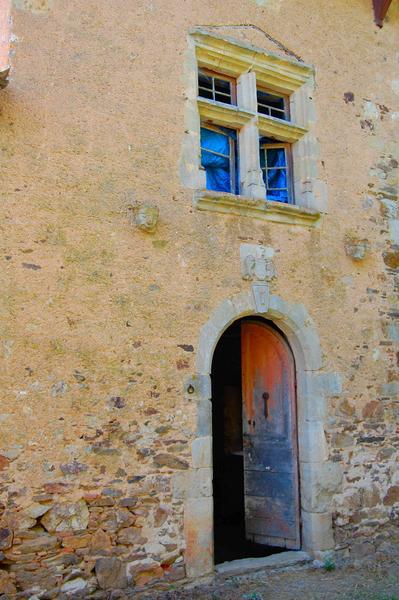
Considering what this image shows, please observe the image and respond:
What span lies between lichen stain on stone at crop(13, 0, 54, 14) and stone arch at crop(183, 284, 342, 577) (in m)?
2.71

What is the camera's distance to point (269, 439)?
5191 mm

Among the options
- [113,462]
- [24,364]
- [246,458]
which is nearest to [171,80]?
[24,364]

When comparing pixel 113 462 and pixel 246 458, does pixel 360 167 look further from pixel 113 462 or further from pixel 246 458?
pixel 113 462

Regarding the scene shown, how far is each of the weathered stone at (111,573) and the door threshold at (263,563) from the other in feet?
2.71

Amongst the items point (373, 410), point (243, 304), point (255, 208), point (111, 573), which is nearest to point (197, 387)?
point (243, 304)

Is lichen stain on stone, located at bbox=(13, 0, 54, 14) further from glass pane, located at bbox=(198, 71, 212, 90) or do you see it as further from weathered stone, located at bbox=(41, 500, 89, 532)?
weathered stone, located at bbox=(41, 500, 89, 532)

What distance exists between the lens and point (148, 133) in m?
4.48

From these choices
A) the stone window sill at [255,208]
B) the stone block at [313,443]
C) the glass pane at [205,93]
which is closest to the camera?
the stone window sill at [255,208]

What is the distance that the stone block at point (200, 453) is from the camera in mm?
4211

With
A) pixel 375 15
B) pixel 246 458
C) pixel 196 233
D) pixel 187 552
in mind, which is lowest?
pixel 187 552

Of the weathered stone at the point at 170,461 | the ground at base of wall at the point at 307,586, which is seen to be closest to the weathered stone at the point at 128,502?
the weathered stone at the point at 170,461

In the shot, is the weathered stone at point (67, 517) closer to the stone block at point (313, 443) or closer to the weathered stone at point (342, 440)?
the stone block at point (313, 443)

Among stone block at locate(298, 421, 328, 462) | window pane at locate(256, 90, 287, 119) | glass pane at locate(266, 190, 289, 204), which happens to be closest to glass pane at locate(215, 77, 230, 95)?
window pane at locate(256, 90, 287, 119)

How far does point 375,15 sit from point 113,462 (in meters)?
5.55
